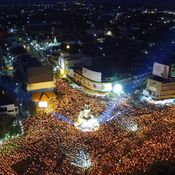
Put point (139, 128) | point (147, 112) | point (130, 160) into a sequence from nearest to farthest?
1. point (130, 160)
2. point (139, 128)
3. point (147, 112)

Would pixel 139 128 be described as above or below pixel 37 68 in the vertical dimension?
below

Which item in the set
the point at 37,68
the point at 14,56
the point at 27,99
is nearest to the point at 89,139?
the point at 27,99

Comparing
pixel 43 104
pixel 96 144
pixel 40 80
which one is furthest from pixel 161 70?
pixel 96 144

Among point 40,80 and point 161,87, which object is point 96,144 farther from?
point 40,80

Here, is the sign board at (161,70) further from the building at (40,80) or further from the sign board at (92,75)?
the building at (40,80)

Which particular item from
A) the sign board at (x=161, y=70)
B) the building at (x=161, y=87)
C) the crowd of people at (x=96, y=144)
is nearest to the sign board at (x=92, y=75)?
the crowd of people at (x=96, y=144)

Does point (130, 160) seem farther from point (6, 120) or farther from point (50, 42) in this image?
point (50, 42)
